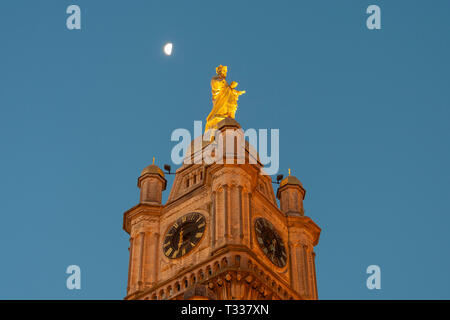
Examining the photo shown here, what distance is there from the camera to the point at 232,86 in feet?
237

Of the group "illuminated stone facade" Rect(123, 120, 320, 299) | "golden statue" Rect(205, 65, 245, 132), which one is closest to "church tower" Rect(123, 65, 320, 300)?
"illuminated stone facade" Rect(123, 120, 320, 299)

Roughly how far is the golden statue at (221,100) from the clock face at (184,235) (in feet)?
33.4

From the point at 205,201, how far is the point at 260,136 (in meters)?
11.1

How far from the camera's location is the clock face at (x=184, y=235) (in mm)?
59625

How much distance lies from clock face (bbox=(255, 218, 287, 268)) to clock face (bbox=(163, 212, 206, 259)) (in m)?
3.69

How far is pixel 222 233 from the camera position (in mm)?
57031

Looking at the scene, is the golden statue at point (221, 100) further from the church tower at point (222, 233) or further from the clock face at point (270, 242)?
the clock face at point (270, 242)

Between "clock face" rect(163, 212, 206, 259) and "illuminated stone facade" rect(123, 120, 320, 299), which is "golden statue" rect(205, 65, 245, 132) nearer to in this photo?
"illuminated stone facade" rect(123, 120, 320, 299)

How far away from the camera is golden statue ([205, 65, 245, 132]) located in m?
70.4

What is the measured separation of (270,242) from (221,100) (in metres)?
14.7
